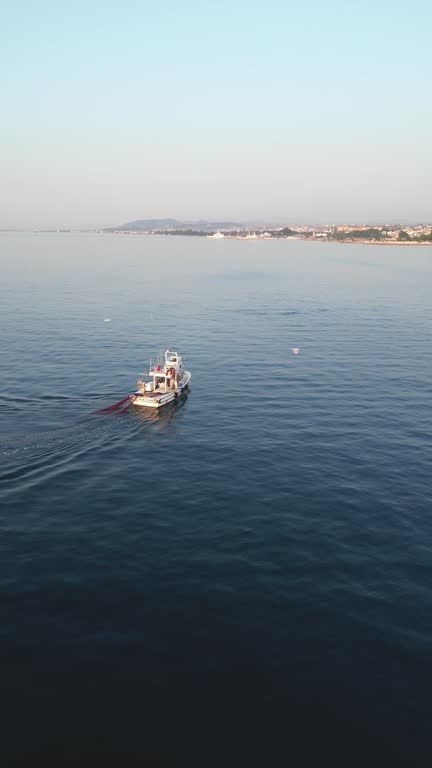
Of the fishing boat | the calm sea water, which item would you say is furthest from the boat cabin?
the calm sea water

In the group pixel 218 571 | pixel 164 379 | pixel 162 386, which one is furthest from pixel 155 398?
pixel 218 571

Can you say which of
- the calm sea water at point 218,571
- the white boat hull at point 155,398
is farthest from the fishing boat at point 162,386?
the calm sea water at point 218,571

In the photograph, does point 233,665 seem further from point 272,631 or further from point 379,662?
point 379,662

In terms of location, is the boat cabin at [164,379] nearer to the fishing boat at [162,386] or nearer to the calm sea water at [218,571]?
the fishing boat at [162,386]

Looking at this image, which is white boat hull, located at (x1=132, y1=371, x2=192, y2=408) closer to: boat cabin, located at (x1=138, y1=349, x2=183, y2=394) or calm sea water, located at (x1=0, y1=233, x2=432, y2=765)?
boat cabin, located at (x1=138, y1=349, x2=183, y2=394)

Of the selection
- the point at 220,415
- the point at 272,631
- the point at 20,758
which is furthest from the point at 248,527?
the point at 220,415
